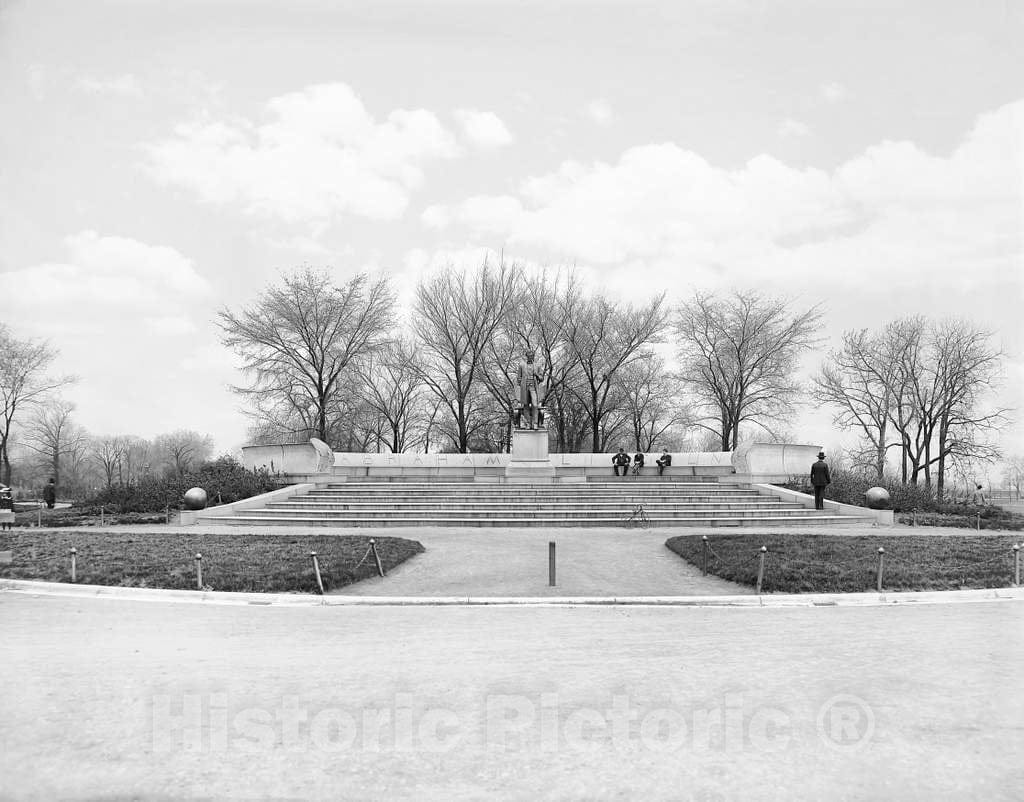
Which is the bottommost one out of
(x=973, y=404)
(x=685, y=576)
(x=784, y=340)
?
(x=685, y=576)

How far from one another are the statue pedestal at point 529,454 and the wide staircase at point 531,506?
2358 mm

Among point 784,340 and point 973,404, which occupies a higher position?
point 784,340

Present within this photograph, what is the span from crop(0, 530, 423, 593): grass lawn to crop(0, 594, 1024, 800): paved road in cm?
301

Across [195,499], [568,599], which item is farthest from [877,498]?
[195,499]

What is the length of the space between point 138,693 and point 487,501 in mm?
18712

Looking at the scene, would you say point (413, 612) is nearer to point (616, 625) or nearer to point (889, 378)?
point (616, 625)

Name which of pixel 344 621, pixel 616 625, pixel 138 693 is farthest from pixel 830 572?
pixel 138 693

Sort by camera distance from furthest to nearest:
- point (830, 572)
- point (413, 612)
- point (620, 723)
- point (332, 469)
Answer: point (332, 469) → point (830, 572) → point (413, 612) → point (620, 723)

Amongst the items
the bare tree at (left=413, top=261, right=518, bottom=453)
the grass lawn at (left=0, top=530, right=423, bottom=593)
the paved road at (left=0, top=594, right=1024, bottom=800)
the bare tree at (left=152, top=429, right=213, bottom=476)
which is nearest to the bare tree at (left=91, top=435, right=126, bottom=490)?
the bare tree at (left=152, top=429, right=213, bottom=476)

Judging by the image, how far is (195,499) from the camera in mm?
21734

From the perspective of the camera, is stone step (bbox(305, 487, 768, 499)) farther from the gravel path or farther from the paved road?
the paved road

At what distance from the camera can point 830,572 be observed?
12.1m

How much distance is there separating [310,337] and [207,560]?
28.7 m

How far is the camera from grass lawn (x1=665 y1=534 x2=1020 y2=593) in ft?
37.8
